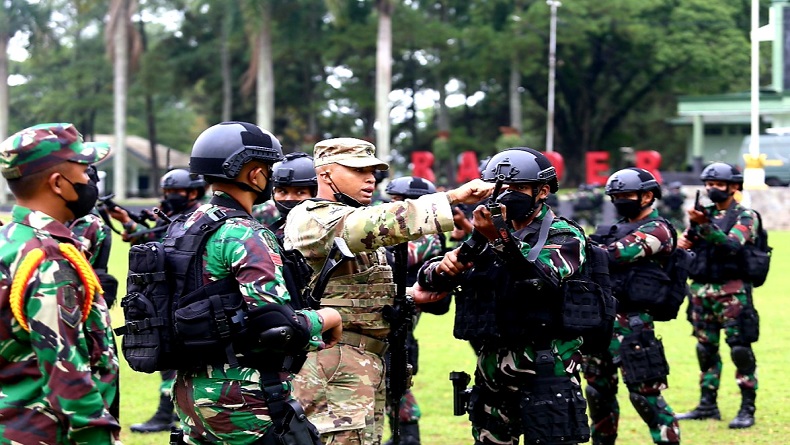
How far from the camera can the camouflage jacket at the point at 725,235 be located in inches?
397

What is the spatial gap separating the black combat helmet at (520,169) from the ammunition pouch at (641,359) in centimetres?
235

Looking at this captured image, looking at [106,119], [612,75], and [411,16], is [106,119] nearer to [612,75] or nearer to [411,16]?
[411,16]

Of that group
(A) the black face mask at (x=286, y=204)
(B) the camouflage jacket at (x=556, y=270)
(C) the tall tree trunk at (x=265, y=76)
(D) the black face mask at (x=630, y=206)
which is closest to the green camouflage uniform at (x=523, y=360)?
(B) the camouflage jacket at (x=556, y=270)

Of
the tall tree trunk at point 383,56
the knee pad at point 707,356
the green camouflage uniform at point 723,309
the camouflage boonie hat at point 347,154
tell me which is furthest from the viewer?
the tall tree trunk at point 383,56

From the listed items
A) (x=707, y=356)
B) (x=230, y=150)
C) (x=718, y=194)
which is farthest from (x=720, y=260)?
(x=230, y=150)

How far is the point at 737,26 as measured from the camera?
64250 millimetres

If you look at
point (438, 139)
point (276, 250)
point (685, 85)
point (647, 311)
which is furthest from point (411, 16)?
point (276, 250)

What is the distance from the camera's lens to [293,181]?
27.5 ft

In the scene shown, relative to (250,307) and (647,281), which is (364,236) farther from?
(647,281)

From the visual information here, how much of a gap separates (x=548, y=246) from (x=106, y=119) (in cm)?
7250

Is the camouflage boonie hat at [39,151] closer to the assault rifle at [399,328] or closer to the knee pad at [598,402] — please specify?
the assault rifle at [399,328]

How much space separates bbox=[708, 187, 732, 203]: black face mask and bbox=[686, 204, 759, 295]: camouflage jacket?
0.09 m

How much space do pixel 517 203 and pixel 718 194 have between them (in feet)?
15.3

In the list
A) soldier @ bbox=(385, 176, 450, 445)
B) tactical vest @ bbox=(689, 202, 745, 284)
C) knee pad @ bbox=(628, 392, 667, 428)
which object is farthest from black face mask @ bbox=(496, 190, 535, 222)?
tactical vest @ bbox=(689, 202, 745, 284)
